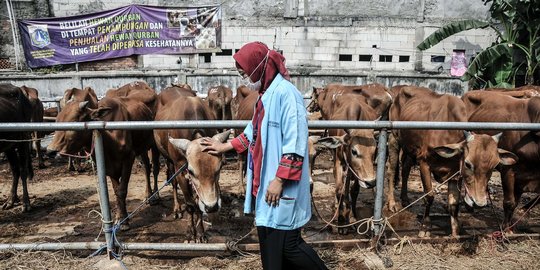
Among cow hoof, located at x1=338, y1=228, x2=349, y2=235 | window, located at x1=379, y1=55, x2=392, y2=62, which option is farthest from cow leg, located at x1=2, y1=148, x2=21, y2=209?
window, located at x1=379, y1=55, x2=392, y2=62

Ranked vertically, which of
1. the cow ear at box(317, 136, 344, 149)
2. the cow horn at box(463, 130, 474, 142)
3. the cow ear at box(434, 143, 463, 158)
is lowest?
the cow ear at box(434, 143, 463, 158)

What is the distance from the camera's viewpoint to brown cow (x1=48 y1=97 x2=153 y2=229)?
4730 mm

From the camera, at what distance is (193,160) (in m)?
3.55

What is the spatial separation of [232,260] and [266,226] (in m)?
1.57

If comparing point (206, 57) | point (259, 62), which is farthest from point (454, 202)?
point (206, 57)

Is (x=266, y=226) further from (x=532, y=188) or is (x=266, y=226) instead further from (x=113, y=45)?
(x=113, y=45)

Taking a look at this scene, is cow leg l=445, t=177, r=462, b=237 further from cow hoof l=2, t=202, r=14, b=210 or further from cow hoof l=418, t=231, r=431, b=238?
cow hoof l=2, t=202, r=14, b=210

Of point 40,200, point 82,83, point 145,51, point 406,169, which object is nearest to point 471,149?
point 406,169

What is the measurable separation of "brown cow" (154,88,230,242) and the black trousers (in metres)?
1.05

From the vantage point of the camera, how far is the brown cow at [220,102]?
28.2 feet

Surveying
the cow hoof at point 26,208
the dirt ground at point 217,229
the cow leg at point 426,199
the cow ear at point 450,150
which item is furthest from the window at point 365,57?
the cow hoof at point 26,208

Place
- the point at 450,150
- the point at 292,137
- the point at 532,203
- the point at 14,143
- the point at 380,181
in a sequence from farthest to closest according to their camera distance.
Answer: the point at 14,143
the point at 532,203
the point at 450,150
the point at 380,181
the point at 292,137

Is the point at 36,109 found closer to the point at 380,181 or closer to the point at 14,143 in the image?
the point at 14,143

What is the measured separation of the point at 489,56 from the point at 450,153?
9.04 metres
